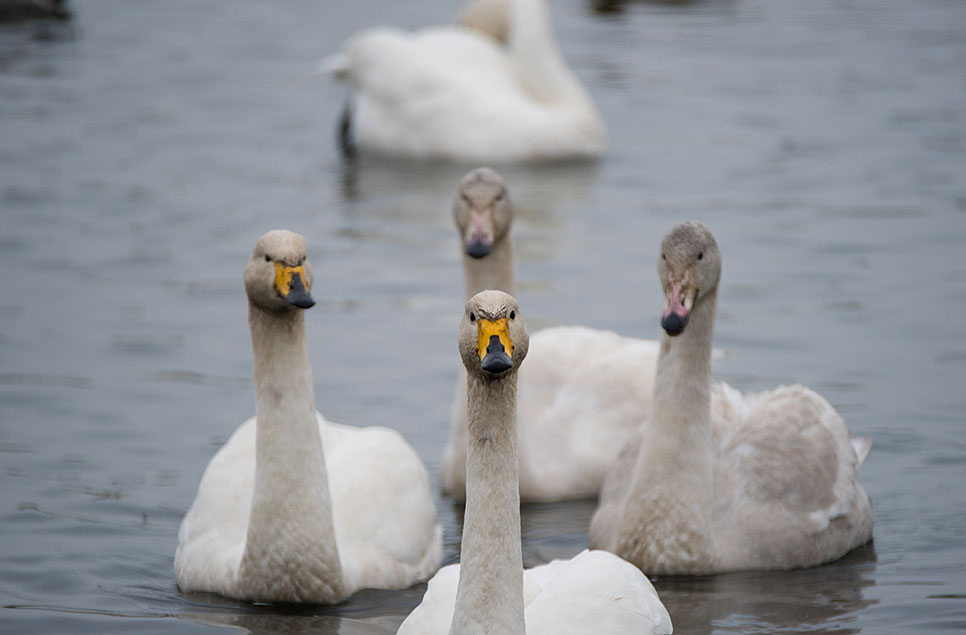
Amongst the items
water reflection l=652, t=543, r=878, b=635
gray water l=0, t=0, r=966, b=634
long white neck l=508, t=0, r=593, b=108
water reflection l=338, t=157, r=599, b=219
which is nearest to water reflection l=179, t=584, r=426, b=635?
gray water l=0, t=0, r=966, b=634

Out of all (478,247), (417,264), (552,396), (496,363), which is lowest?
(417,264)

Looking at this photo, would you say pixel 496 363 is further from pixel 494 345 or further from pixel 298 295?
pixel 298 295

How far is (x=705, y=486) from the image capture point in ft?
24.3

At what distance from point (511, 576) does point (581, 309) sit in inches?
251

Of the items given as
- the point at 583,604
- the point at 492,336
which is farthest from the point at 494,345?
the point at 583,604

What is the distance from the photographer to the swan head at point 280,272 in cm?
666

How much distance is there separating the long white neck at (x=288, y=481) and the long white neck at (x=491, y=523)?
5.12 feet

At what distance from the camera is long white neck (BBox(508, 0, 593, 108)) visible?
15.8 meters

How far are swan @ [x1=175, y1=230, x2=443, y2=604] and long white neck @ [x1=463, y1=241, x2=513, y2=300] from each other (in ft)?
4.47

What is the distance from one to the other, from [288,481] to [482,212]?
213 cm

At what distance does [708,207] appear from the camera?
1413cm

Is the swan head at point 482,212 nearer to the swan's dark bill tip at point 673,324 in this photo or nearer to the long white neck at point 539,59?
the swan's dark bill tip at point 673,324

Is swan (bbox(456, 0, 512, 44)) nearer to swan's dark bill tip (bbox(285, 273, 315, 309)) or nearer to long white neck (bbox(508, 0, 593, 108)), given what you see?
long white neck (bbox(508, 0, 593, 108))

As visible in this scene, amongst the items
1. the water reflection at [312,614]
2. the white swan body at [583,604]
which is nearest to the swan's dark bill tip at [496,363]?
the white swan body at [583,604]
